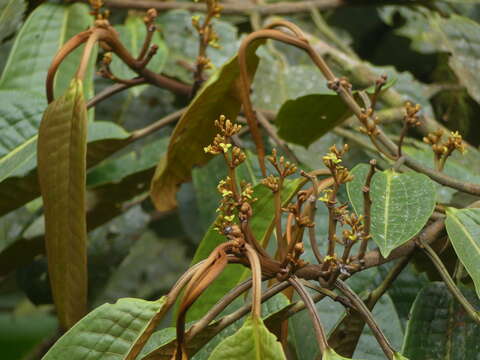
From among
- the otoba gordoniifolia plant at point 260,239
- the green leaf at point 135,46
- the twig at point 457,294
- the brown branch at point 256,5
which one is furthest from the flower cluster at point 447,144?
the brown branch at point 256,5

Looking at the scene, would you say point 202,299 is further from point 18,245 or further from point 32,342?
point 32,342

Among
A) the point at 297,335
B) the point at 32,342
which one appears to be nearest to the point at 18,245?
the point at 297,335

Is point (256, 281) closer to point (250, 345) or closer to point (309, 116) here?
point (250, 345)

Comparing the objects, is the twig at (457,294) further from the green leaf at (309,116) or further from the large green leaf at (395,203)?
the green leaf at (309,116)

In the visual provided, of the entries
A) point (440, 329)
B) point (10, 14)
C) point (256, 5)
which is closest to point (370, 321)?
point (440, 329)

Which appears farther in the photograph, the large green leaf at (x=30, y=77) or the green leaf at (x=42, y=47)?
the green leaf at (x=42, y=47)

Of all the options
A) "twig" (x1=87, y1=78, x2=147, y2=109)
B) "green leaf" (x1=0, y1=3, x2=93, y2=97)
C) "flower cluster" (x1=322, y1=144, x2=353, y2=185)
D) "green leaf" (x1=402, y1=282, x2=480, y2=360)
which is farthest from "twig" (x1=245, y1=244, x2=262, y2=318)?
"green leaf" (x1=0, y1=3, x2=93, y2=97)
